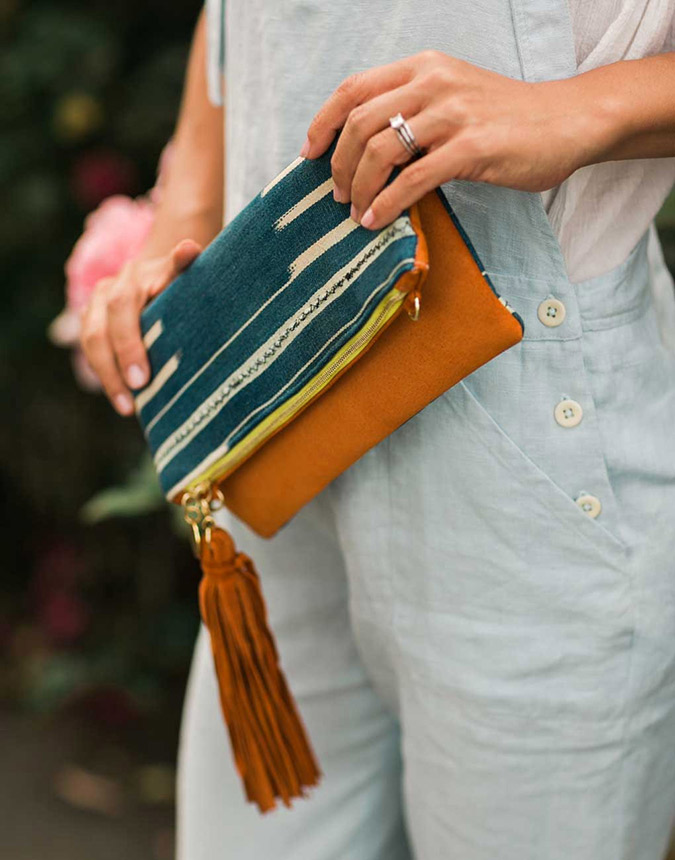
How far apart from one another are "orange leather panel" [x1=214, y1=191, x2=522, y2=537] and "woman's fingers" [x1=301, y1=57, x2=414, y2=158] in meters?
0.07

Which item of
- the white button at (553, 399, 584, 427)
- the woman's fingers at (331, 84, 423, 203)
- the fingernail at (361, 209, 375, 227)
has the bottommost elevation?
the white button at (553, 399, 584, 427)

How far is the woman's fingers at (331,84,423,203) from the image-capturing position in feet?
1.84

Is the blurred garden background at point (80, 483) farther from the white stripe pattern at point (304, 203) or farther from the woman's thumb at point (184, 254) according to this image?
the white stripe pattern at point (304, 203)

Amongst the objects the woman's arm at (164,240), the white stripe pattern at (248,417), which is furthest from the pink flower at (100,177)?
the white stripe pattern at (248,417)

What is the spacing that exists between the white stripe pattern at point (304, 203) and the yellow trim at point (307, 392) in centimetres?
9

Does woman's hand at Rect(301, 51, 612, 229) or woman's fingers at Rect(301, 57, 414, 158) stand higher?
woman's fingers at Rect(301, 57, 414, 158)

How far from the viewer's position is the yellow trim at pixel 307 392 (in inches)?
23.8

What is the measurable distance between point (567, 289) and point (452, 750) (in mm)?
354

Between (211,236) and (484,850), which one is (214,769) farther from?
(211,236)

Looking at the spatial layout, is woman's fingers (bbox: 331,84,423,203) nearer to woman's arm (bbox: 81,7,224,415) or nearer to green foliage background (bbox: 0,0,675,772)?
woman's arm (bbox: 81,7,224,415)

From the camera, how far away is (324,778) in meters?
0.94

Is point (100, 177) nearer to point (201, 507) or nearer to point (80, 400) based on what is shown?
point (80, 400)

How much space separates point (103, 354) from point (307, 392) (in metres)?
0.24

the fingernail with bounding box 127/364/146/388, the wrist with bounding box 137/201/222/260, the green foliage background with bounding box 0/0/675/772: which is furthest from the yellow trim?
the green foliage background with bounding box 0/0/675/772
